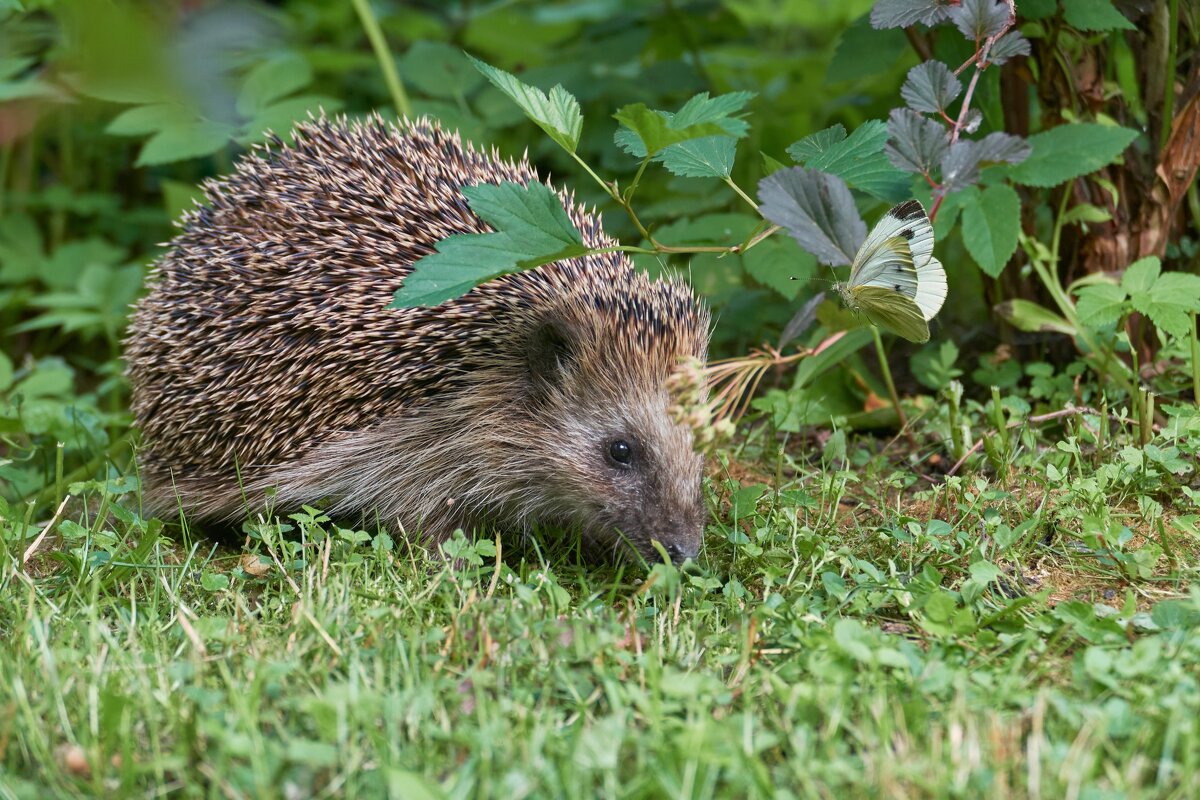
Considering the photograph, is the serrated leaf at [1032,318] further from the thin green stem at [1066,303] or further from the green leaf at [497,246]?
the green leaf at [497,246]

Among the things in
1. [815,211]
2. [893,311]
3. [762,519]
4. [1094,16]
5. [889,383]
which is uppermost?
[1094,16]

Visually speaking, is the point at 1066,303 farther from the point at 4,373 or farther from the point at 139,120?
the point at 4,373

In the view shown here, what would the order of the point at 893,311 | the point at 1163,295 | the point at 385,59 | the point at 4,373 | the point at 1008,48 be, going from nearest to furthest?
the point at 893,311 < the point at 1008,48 < the point at 1163,295 < the point at 4,373 < the point at 385,59

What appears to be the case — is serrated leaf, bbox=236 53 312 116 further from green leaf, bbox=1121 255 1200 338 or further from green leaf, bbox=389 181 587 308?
green leaf, bbox=1121 255 1200 338

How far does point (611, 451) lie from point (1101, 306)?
1.78 m

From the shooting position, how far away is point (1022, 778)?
2291 millimetres

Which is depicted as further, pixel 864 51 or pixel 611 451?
pixel 864 51

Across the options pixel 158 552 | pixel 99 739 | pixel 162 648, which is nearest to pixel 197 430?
pixel 158 552

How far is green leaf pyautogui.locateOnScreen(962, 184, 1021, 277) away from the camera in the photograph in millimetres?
4047

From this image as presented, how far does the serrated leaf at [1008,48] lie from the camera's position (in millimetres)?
3658

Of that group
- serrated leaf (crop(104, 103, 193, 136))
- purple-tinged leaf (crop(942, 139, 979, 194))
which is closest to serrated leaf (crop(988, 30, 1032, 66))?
purple-tinged leaf (crop(942, 139, 979, 194))

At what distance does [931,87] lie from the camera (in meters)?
3.62

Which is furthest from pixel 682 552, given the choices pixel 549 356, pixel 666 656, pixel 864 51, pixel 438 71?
pixel 438 71

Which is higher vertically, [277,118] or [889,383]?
[277,118]
